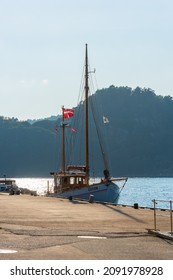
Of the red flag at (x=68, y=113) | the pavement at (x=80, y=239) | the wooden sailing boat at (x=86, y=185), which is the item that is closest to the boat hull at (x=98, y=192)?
the wooden sailing boat at (x=86, y=185)

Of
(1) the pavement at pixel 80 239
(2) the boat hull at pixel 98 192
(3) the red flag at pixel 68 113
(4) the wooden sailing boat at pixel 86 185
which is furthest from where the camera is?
(3) the red flag at pixel 68 113

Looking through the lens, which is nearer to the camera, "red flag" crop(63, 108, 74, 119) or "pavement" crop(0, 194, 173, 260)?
"pavement" crop(0, 194, 173, 260)

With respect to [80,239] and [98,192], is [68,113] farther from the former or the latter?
[80,239]

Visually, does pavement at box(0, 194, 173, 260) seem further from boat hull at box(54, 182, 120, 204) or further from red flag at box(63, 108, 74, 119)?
red flag at box(63, 108, 74, 119)

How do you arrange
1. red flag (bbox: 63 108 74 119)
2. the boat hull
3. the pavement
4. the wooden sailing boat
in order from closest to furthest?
the pavement, the boat hull, the wooden sailing boat, red flag (bbox: 63 108 74 119)

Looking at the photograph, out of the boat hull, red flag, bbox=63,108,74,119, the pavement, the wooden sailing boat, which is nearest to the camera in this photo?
the pavement

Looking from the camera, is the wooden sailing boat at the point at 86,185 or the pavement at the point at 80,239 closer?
the pavement at the point at 80,239

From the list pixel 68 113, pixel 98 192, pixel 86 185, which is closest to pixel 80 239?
pixel 98 192

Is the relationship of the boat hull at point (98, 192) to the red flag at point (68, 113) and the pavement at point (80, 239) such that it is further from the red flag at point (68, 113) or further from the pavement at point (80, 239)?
the pavement at point (80, 239)

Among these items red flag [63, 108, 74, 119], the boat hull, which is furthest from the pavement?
red flag [63, 108, 74, 119]

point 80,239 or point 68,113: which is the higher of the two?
point 68,113

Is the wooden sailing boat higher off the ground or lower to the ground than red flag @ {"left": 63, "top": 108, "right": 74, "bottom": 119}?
lower
